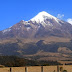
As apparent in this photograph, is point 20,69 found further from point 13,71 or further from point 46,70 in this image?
point 46,70

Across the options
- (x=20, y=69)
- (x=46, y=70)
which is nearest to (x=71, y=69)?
(x=46, y=70)

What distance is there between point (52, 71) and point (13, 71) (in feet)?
26.7

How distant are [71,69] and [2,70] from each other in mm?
13516

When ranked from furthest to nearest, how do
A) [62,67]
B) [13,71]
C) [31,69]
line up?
[62,67], [31,69], [13,71]

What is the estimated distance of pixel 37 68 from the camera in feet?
141

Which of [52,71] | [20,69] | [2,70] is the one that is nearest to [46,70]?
[52,71]

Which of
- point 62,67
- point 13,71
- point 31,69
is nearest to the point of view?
point 13,71

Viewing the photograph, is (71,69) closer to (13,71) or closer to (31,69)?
(31,69)

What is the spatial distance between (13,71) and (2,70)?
1951 millimetres

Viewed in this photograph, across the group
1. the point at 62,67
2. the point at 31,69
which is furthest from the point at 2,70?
the point at 62,67

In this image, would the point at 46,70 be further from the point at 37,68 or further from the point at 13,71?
the point at 13,71

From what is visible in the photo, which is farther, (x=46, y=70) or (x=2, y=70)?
(x=46, y=70)

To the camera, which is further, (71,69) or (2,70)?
(71,69)

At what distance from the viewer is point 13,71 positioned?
3891 centimetres
